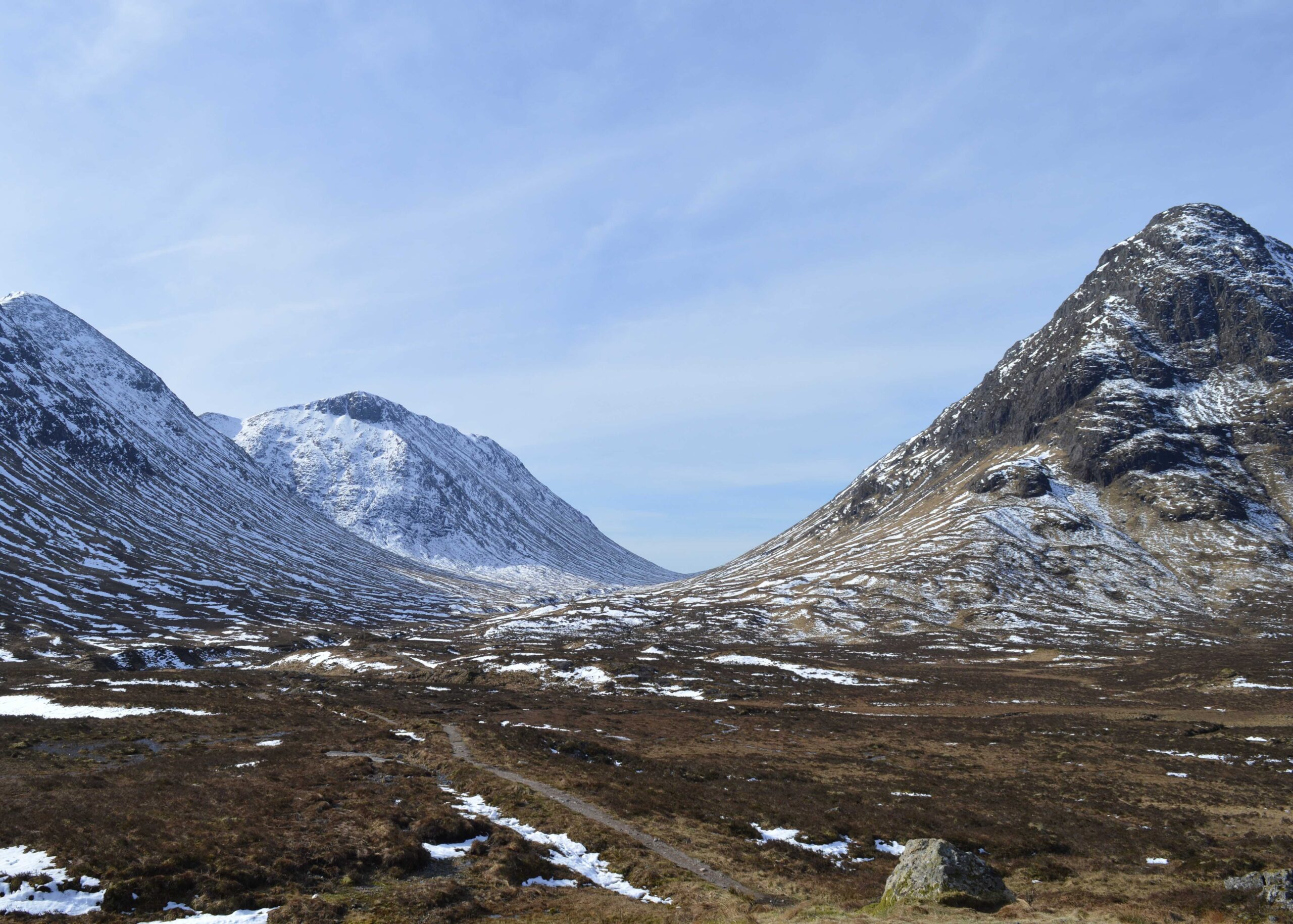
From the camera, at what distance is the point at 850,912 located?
71.9 ft

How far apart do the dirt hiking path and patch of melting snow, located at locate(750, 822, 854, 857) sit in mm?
4651

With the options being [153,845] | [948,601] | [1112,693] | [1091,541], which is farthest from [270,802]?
[1091,541]

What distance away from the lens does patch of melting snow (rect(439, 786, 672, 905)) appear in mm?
24578

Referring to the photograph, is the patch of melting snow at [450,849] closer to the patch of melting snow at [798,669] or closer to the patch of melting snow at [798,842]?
the patch of melting snow at [798,842]

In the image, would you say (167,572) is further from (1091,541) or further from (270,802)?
(1091,541)

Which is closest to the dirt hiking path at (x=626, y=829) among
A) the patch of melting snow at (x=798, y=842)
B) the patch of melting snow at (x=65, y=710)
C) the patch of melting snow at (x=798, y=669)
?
the patch of melting snow at (x=798, y=842)

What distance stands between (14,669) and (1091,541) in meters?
228

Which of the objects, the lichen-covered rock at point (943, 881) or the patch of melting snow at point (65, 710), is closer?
the lichen-covered rock at point (943, 881)

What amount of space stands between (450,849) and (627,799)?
10.6 m

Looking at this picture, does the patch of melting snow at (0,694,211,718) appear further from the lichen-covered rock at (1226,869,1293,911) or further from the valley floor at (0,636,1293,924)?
the lichen-covered rock at (1226,869,1293,911)

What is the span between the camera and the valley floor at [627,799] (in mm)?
22906

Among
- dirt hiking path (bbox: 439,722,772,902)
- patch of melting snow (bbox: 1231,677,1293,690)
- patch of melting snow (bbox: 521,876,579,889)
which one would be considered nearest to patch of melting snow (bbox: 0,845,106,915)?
patch of melting snow (bbox: 521,876,579,889)

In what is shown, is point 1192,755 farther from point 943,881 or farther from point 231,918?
point 231,918

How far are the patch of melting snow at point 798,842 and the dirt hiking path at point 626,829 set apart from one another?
15.3ft
